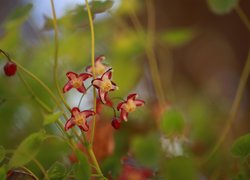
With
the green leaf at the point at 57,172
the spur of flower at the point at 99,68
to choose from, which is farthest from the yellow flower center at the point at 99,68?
the green leaf at the point at 57,172

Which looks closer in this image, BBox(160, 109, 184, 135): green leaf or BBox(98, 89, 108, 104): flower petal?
BBox(98, 89, 108, 104): flower petal

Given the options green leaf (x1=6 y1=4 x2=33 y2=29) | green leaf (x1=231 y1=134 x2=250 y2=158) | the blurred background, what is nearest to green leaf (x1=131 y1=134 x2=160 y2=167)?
the blurred background

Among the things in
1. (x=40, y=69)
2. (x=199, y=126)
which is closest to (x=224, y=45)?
(x=199, y=126)

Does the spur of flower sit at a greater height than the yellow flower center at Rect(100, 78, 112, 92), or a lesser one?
greater

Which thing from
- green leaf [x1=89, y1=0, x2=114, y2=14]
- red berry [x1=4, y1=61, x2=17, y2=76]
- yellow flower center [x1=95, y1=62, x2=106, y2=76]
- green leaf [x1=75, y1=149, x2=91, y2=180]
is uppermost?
green leaf [x1=89, y1=0, x2=114, y2=14]

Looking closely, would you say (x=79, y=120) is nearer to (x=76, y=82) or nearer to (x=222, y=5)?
(x=76, y=82)

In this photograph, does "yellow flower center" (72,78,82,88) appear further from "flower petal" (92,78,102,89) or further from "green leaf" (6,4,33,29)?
"green leaf" (6,4,33,29)

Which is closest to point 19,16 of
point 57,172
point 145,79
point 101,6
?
point 101,6
